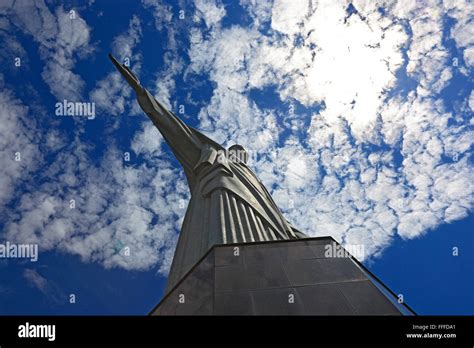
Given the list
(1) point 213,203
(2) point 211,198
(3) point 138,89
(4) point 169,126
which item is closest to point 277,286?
(1) point 213,203

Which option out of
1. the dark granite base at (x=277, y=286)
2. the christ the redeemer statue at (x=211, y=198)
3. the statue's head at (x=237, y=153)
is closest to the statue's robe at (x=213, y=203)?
the christ the redeemer statue at (x=211, y=198)

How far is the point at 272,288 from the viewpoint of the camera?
215 inches

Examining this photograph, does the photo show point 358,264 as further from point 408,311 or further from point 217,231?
point 217,231

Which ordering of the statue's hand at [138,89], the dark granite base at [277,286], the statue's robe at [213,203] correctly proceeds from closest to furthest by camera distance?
the dark granite base at [277,286] < the statue's robe at [213,203] < the statue's hand at [138,89]

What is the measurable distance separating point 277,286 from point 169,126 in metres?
10.7

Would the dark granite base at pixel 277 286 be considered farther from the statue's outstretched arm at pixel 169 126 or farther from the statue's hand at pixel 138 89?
the statue's hand at pixel 138 89

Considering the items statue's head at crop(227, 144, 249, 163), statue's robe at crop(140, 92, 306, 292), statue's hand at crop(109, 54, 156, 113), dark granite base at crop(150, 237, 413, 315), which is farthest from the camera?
statue's head at crop(227, 144, 249, 163)

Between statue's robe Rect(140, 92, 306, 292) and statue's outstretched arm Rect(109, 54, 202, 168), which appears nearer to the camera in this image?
statue's robe Rect(140, 92, 306, 292)

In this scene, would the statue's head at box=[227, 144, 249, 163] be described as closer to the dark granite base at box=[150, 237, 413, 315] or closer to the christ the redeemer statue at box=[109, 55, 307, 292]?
the christ the redeemer statue at box=[109, 55, 307, 292]

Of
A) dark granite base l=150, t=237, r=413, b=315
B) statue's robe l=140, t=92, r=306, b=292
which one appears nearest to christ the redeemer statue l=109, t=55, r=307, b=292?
statue's robe l=140, t=92, r=306, b=292

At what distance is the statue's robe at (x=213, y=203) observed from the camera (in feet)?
30.6

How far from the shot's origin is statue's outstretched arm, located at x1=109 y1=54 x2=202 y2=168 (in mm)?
15039

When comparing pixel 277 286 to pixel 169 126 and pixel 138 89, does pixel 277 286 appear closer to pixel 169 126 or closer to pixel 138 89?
pixel 169 126
